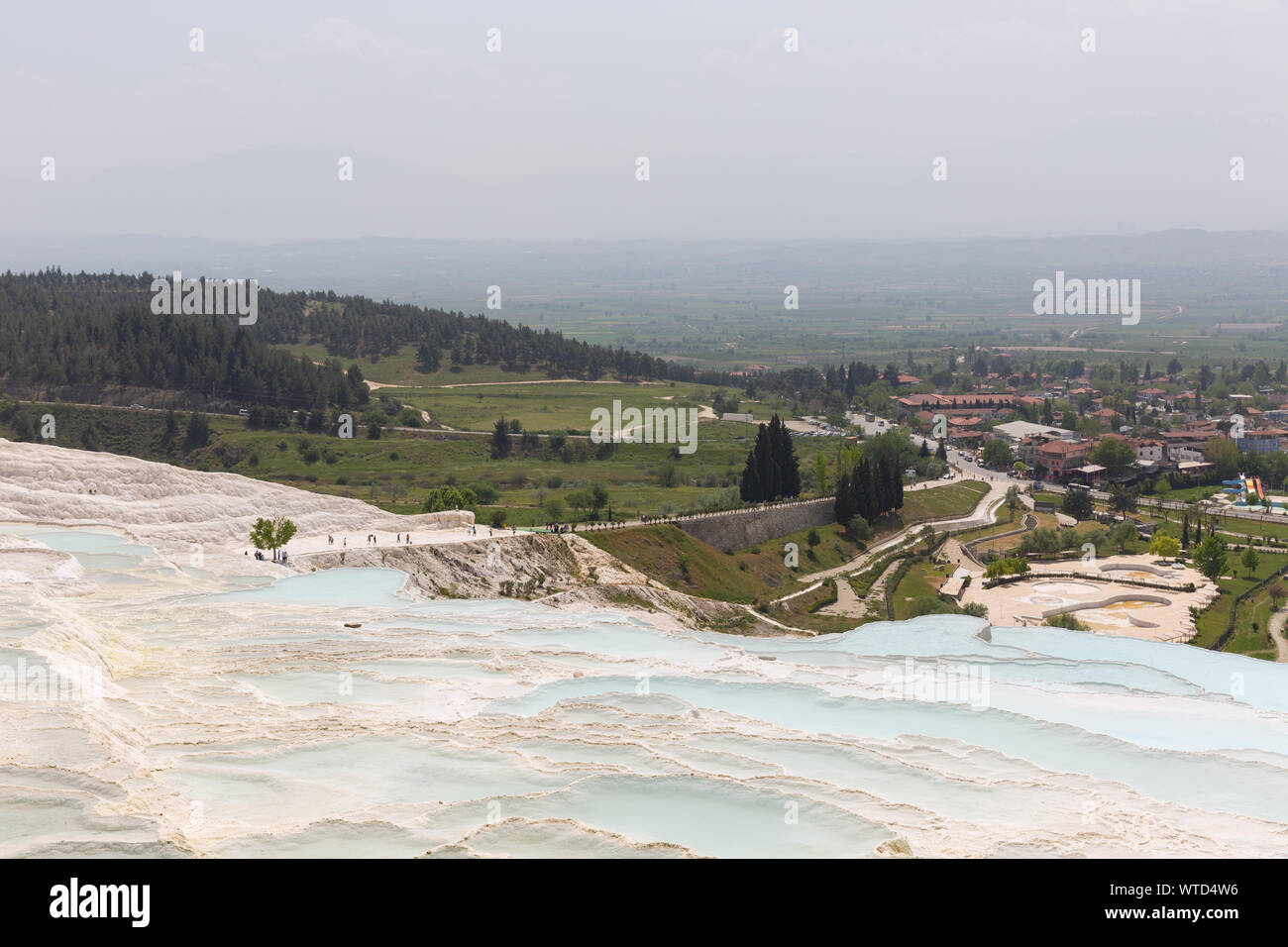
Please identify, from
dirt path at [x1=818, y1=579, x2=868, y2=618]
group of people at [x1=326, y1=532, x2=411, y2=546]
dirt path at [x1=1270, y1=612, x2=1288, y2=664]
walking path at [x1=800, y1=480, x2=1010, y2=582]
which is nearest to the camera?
group of people at [x1=326, y1=532, x2=411, y2=546]

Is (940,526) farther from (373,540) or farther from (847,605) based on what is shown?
(373,540)

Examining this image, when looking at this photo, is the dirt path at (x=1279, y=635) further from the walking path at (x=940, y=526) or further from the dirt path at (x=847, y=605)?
the walking path at (x=940, y=526)

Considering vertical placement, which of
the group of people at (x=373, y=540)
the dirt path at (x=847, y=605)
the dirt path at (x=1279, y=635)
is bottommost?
the dirt path at (x=1279, y=635)

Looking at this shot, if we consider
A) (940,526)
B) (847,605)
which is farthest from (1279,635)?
(940,526)

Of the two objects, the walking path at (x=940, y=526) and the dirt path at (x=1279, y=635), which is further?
the walking path at (x=940, y=526)

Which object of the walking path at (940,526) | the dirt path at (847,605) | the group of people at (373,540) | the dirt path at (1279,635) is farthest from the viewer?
the walking path at (940,526)

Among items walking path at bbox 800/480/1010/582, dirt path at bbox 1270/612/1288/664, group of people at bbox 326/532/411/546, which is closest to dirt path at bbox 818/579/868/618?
walking path at bbox 800/480/1010/582

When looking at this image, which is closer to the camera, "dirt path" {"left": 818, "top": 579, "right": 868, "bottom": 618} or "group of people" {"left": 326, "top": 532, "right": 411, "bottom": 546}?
"group of people" {"left": 326, "top": 532, "right": 411, "bottom": 546}

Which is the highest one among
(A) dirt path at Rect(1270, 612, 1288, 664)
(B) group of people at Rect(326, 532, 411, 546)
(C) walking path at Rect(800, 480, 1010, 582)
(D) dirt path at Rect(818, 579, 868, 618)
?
(B) group of people at Rect(326, 532, 411, 546)

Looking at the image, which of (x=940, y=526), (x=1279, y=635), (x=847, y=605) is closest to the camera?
(x=1279, y=635)

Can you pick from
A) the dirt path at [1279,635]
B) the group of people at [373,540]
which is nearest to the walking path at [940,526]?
the dirt path at [1279,635]

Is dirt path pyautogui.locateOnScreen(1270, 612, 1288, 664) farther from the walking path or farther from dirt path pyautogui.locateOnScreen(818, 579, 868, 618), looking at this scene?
the walking path
